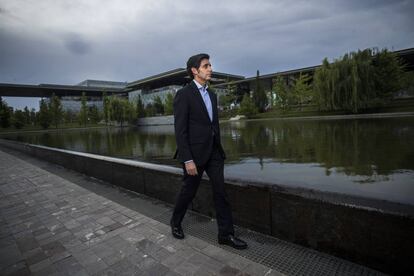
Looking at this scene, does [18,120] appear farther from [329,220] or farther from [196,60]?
[329,220]

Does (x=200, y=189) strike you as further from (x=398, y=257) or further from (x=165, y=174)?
(x=398, y=257)

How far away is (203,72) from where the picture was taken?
2.93 m

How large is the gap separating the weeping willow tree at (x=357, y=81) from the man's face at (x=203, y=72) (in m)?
34.7

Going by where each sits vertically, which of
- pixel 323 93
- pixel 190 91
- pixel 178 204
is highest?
pixel 323 93

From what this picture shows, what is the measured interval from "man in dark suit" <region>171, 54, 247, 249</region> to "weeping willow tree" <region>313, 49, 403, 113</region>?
34.7 m

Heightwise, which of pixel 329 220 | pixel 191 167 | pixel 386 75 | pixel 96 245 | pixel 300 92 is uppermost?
pixel 386 75

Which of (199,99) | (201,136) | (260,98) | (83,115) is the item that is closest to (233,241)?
(201,136)

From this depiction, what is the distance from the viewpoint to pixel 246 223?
127 inches

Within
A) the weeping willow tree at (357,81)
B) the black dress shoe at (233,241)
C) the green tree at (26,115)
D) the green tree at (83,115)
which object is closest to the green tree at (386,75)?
the weeping willow tree at (357,81)

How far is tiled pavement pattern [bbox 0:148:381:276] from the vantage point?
7.97 feet

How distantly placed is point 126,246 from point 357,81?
118 ft

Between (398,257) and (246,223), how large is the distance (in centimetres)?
152

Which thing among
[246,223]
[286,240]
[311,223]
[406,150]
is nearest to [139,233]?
[246,223]

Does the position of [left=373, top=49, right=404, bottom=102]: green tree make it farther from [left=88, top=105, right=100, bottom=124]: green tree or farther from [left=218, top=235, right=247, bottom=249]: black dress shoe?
[left=88, top=105, right=100, bottom=124]: green tree
